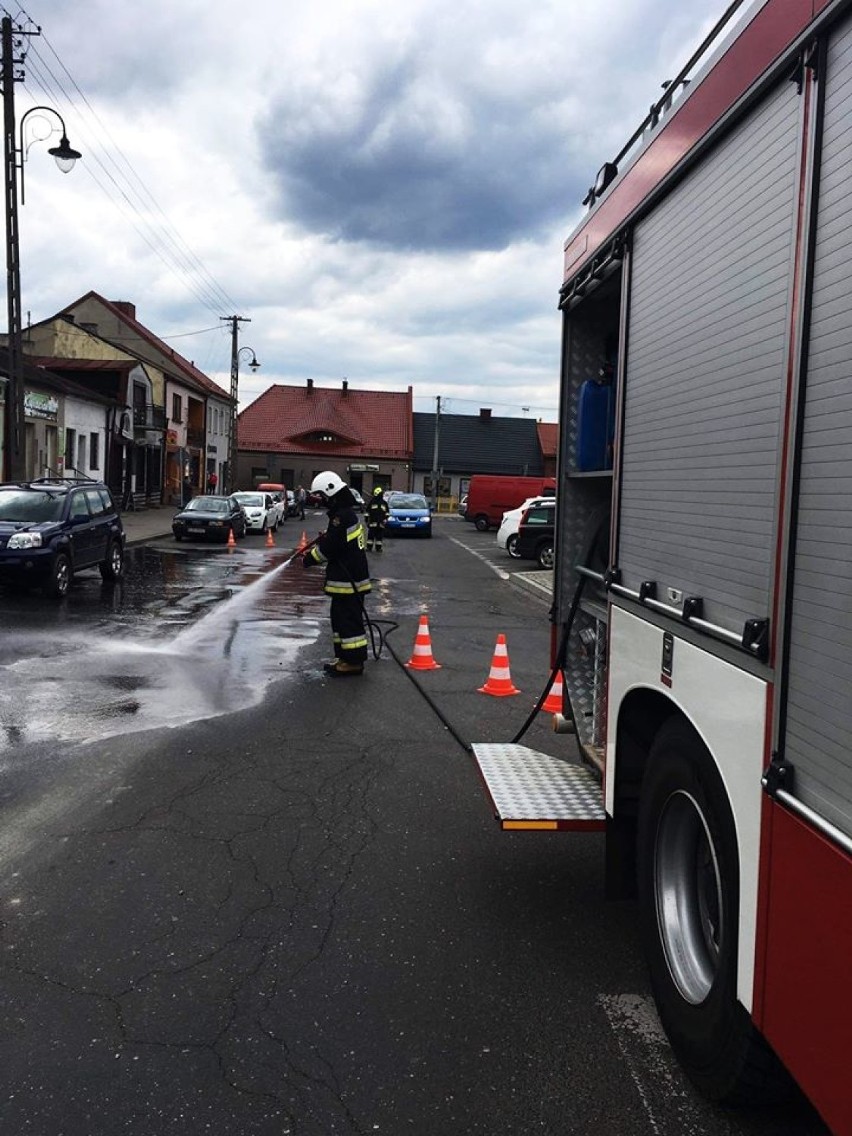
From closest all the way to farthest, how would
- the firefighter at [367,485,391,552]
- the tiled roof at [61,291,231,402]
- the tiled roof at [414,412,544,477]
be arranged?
the firefighter at [367,485,391,552] < the tiled roof at [61,291,231,402] < the tiled roof at [414,412,544,477]

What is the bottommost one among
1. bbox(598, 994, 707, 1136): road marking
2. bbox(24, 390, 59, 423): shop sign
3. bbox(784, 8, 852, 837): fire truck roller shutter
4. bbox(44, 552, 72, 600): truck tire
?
bbox(598, 994, 707, 1136): road marking

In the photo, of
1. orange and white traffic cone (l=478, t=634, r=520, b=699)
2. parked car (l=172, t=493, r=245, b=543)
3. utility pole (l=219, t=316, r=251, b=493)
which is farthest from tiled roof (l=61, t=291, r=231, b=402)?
orange and white traffic cone (l=478, t=634, r=520, b=699)

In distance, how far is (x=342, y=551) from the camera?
28.6ft

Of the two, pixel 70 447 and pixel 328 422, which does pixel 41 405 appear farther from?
pixel 328 422

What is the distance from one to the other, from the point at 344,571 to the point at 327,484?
2.72 feet

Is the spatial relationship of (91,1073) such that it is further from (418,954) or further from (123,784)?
(123,784)

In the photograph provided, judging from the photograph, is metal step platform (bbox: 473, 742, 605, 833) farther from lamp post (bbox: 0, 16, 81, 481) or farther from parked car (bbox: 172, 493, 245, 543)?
parked car (bbox: 172, 493, 245, 543)

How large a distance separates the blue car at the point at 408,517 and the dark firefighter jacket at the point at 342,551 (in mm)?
26247

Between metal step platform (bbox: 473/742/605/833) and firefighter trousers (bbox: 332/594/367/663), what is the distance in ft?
13.6

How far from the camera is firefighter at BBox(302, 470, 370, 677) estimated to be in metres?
8.70

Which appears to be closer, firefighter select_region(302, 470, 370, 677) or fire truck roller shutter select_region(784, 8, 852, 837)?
fire truck roller shutter select_region(784, 8, 852, 837)

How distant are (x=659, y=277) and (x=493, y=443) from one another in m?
70.6

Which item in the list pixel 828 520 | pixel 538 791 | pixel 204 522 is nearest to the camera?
pixel 828 520

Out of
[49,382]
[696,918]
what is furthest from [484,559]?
[696,918]
